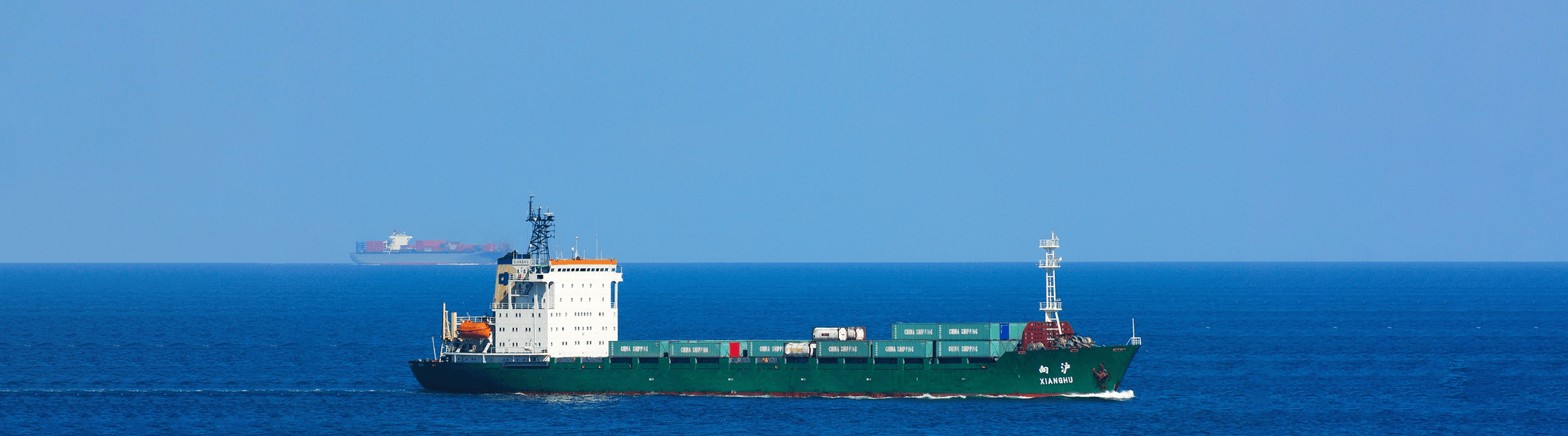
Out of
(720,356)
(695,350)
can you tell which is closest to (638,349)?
(695,350)

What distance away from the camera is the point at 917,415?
192ft

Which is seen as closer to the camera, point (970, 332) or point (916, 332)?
point (970, 332)

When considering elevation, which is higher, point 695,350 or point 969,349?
point 969,349

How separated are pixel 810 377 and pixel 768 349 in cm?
231

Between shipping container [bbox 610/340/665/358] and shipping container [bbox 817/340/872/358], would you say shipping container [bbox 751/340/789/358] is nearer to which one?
shipping container [bbox 817/340/872/358]

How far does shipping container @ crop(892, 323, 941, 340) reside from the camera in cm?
6531

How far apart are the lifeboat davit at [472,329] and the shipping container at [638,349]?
6102mm

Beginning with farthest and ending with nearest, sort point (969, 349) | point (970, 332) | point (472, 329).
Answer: point (472, 329)
point (970, 332)
point (969, 349)

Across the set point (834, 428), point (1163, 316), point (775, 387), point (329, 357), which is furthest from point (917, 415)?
point (1163, 316)

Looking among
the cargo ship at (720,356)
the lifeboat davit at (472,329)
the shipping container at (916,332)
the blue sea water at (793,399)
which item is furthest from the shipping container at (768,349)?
the lifeboat davit at (472,329)

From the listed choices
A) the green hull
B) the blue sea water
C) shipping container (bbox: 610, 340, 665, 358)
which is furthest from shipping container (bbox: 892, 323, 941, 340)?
shipping container (bbox: 610, 340, 665, 358)

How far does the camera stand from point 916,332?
65.6m

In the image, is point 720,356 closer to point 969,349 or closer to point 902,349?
point 902,349

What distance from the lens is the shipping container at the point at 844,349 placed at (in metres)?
64.1
